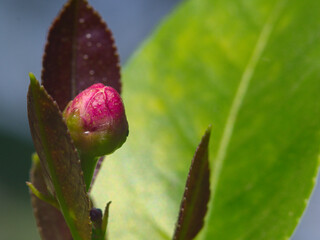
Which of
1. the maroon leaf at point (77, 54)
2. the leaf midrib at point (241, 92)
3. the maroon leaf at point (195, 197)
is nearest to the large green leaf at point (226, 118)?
the leaf midrib at point (241, 92)

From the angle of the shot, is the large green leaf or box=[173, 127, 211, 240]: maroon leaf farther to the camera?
the large green leaf

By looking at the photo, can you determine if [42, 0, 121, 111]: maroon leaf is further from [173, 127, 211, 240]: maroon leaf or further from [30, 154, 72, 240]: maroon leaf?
[173, 127, 211, 240]: maroon leaf

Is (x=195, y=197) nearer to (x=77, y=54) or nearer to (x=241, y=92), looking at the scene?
(x=77, y=54)

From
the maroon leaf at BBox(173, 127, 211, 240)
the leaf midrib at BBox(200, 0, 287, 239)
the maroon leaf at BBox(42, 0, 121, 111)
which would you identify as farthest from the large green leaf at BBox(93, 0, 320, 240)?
the maroon leaf at BBox(42, 0, 121, 111)

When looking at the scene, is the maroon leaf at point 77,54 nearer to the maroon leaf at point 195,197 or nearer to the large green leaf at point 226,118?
the maroon leaf at point 195,197

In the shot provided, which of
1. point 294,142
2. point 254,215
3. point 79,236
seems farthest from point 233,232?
point 79,236

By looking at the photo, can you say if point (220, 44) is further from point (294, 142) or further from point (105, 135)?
point (105, 135)

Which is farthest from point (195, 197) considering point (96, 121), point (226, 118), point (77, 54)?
point (226, 118)
